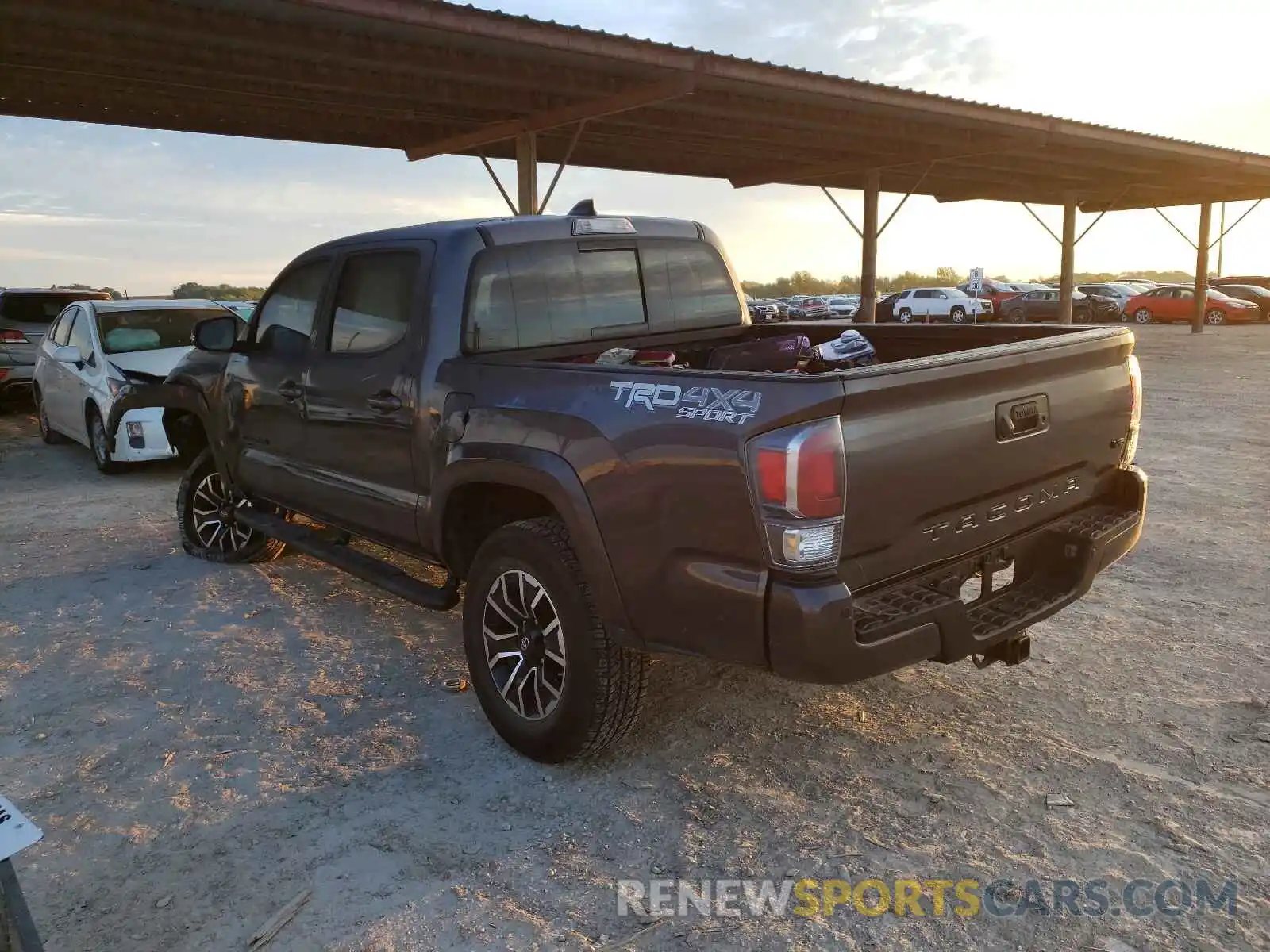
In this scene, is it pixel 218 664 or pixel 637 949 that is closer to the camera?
pixel 637 949

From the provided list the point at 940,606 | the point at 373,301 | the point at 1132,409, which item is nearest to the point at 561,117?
the point at 373,301

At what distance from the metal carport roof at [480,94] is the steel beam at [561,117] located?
0.03m

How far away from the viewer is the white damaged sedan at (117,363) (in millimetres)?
8898

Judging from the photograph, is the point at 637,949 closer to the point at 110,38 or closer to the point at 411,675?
the point at 411,675

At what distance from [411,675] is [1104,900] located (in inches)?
117

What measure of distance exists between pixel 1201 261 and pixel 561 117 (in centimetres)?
2464

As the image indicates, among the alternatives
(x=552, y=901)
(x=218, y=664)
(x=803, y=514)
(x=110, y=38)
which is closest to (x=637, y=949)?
(x=552, y=901)

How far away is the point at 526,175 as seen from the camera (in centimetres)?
1380

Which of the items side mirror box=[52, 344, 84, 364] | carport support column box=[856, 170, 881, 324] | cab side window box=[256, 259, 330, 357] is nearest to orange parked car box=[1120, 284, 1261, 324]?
carport support column box=[856, 170, 881, 324]

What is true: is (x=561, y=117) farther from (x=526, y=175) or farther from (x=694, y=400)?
(x=694, y=400)

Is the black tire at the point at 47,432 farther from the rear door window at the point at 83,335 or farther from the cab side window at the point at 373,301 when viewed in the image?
the cab side window at the point at 373,301

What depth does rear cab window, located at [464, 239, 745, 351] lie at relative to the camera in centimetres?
385

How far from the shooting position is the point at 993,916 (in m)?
2.54

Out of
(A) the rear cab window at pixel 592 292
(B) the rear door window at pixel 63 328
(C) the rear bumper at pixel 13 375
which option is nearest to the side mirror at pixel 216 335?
(A) the rear cab window at pixel 592 292
